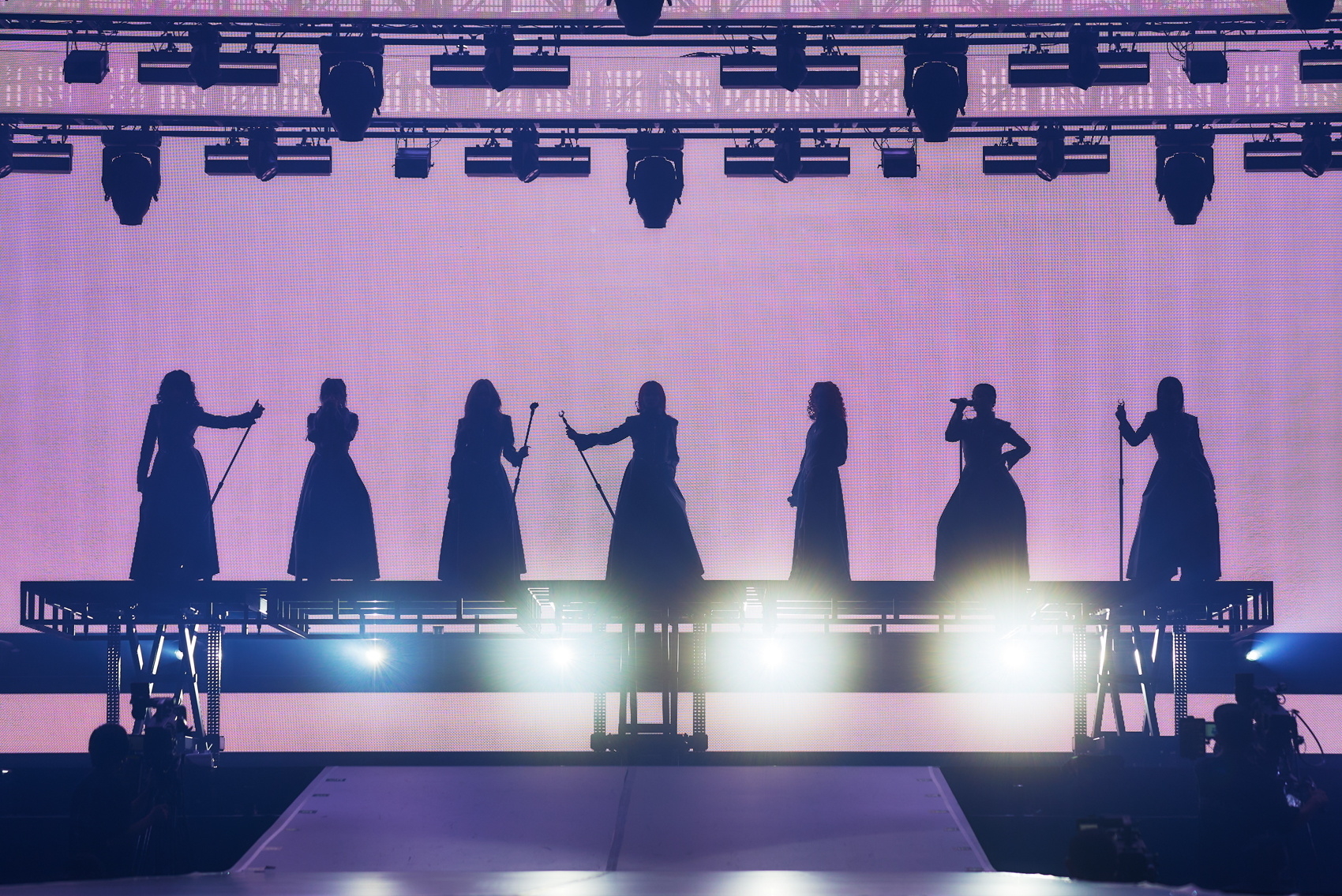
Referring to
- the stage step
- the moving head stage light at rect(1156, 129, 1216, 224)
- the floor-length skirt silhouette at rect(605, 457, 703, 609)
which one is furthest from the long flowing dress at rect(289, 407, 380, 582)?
the moving head stage light at rect(1156, 129, 1216, 224)

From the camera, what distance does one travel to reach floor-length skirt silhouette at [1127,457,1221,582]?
8.45 m

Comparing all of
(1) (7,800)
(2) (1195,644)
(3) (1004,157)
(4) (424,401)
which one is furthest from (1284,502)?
(1) (7,800)

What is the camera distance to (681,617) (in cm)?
832

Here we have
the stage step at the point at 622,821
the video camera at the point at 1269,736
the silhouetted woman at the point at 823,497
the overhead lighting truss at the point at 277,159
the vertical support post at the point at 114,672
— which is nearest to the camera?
the stage step at the point at 622,821

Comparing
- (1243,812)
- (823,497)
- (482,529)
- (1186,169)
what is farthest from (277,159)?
(1243,812)

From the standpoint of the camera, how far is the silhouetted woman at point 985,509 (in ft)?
27.6

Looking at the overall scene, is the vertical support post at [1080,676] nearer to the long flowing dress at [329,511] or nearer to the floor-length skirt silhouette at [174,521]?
the long flowing dress at [329,511]

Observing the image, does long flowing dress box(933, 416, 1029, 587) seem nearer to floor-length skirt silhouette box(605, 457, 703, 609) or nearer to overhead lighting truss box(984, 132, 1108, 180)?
floor-length skirt silhouette box(605, 457, 703, 609)

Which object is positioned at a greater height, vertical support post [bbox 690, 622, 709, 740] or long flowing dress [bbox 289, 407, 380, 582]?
long flowing dress [bbox 289, 407, 380, 582]

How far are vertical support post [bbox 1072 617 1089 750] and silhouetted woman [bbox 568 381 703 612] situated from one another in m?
2.04

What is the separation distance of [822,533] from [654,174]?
227 cm

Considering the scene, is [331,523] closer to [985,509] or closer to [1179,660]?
[985,509]

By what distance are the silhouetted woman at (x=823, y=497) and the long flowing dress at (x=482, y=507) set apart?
5.19ft

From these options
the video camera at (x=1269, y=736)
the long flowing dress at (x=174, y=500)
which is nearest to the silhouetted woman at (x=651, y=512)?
the long flowing dress at (x=174, y=500)
